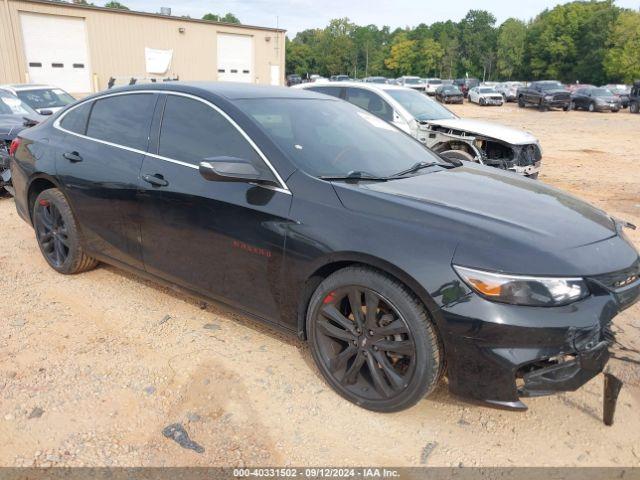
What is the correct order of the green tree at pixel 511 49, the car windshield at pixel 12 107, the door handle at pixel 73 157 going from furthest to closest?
the green tree at pixel 511 49 < the car windshield at pixel 12 107 < the door handle at pixel 73 157

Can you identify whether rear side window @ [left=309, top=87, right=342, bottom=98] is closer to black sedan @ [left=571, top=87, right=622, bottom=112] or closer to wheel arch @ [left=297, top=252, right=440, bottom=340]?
wheel arch @ [left=297, top=252, right=440, bottom=340]

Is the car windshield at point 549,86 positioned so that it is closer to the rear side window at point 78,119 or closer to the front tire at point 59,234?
the rear side window at point 78,119

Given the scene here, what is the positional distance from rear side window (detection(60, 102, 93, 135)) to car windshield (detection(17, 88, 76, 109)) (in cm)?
799

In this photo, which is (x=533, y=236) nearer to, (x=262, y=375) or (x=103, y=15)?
(x=262, y=375)

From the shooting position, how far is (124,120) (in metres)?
3.75

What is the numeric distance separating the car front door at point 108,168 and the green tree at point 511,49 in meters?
89.6

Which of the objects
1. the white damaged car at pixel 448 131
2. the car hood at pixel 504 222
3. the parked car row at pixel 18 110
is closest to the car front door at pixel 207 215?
the car hood at pixel 504 222

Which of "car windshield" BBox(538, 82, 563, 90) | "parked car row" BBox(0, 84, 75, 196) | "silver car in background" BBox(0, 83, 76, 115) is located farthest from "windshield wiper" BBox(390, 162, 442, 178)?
"car windshield" BBox(538, 82, 563, 90)

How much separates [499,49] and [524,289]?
92860 mm

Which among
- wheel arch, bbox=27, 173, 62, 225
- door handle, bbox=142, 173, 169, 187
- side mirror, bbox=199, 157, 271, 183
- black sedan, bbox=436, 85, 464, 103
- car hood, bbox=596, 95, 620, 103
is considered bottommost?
black sedan, bbox=436, 85, 464, 103

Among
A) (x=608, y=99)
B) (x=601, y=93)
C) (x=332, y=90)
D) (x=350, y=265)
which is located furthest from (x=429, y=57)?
(x=350, y=265)

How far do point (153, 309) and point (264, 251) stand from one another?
1394mm

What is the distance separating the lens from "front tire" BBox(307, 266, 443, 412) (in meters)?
2.46

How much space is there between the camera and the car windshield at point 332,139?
3064mm
